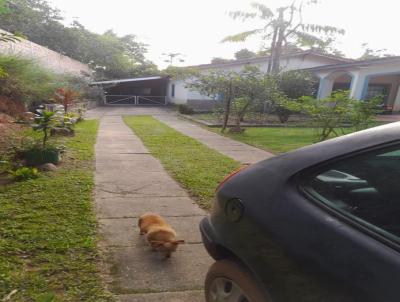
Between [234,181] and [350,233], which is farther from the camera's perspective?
[234,181]

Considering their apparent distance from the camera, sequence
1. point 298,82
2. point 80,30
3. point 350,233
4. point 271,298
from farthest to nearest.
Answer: point 80,30 < point 298,82 < point 271,298 < point 350,233

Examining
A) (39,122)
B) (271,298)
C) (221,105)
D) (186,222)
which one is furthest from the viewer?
(221,105)

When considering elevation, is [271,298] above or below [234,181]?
below

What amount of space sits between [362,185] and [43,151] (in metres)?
5.18

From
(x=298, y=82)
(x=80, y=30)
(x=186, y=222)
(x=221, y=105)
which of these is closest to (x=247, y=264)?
(x=186, y=222)

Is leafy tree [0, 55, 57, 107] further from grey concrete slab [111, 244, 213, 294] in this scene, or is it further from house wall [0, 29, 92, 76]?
grey concrete slab [111, 244, 213, 294]

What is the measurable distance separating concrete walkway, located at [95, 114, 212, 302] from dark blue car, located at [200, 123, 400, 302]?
83 centimetres

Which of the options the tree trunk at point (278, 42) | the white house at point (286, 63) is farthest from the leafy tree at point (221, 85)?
the white house at point (286, 63)

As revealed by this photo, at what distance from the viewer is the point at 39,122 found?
225 inches

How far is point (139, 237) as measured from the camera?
329 cm

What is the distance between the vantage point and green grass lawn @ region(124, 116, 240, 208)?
5.02 meters

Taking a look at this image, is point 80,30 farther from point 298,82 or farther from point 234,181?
point 234,181

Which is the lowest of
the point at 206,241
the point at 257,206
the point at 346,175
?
the point at 206,241

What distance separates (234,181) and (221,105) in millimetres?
11667
